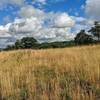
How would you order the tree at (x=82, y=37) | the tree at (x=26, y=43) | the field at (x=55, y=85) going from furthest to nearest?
the tree at (x=82, y=37)
the tree at (x=26, y=43)
the field at (x=55, y=85)

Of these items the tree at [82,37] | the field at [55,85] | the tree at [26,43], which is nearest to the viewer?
the field at [55,85]

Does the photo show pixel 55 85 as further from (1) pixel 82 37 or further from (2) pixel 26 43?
(1) pixel 82 37

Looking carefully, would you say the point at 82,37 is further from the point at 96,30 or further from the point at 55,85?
the point at 55,85

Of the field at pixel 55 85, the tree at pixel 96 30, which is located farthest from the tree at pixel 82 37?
the field at pixel 55 85

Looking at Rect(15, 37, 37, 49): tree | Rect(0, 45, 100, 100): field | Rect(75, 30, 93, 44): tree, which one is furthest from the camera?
Rect(75, 30, 93, 44): tree

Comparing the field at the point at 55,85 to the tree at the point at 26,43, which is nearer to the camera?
the field at the point at 55,85

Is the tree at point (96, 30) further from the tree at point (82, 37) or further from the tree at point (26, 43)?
the tree at point (26, 43)

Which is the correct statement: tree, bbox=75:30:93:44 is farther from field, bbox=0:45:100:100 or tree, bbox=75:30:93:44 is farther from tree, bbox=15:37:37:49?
field, bbox=0:45:100:100

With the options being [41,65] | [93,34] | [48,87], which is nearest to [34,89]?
[48,87]

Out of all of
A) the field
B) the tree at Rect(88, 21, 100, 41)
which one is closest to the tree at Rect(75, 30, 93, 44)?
the tree at Rect(88, 21, 100, 41)

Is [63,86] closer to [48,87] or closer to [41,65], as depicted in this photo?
[48,87]

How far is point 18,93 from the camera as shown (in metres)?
6.48

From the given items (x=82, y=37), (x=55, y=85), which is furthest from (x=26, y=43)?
(x=55, y=85)

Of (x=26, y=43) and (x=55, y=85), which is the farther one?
(x=26, y=43)
